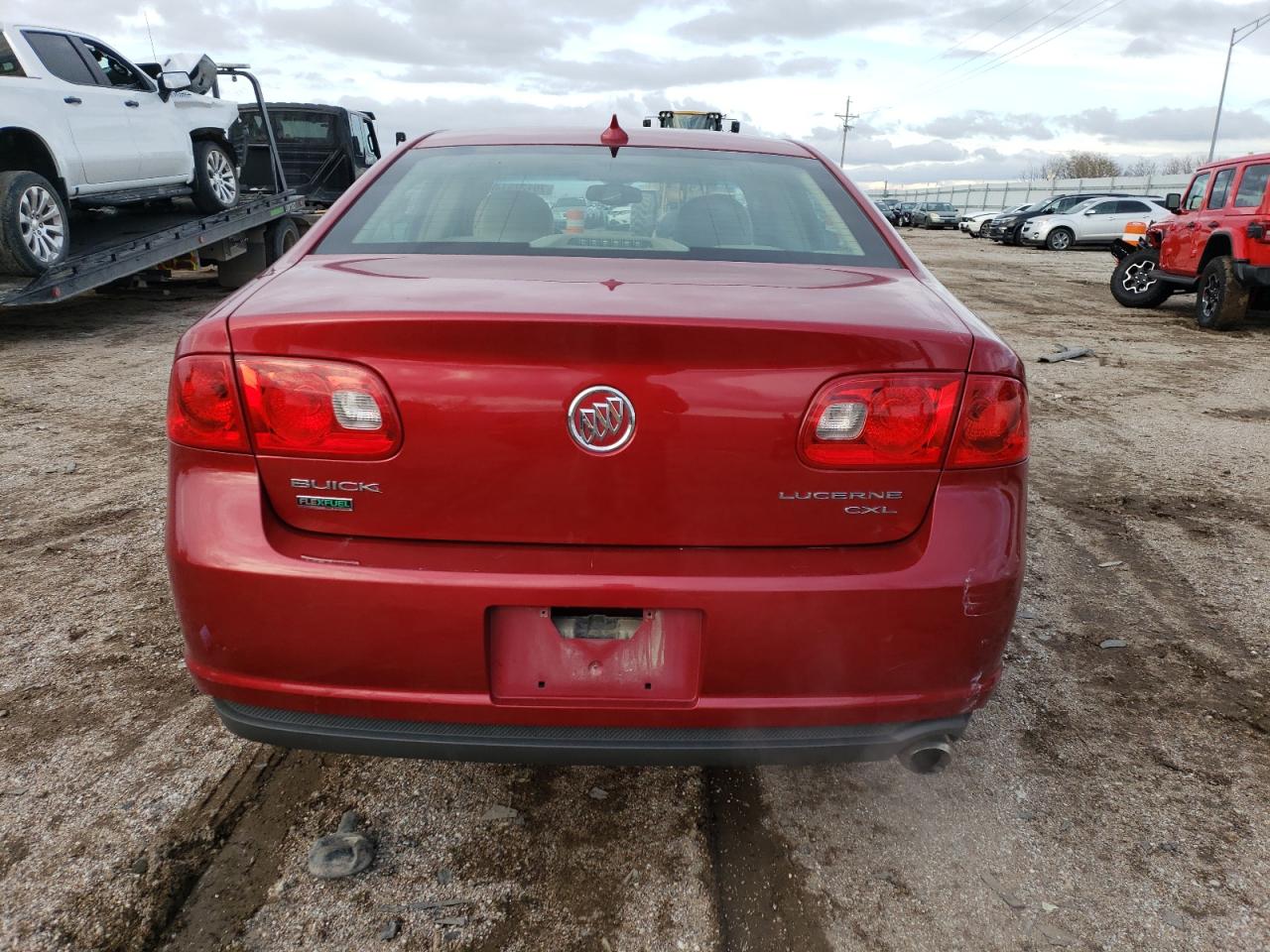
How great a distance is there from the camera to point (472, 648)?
1.73 meters

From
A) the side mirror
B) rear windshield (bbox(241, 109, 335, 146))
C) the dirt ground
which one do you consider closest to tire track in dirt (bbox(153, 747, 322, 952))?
the dirt ground

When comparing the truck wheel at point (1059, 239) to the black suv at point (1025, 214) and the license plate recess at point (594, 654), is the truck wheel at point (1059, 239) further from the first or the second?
the license plate recess at point (594, 654)

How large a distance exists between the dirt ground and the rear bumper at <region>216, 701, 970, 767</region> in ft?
1.25

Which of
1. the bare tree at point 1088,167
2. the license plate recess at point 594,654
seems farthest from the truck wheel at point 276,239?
the bare tree at point 1088,167

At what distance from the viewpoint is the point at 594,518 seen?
1.71 m

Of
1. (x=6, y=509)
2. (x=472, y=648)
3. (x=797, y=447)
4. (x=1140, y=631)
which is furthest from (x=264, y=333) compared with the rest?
(x=6, y=509)

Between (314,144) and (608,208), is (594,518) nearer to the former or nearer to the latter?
(608,208)

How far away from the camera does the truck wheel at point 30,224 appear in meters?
7.24

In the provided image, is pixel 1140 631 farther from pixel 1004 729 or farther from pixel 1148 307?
pixel 1148 307

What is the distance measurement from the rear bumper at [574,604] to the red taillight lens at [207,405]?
48 mm

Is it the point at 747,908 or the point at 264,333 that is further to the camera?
the point at 747,908

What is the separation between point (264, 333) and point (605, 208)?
1.08 metres

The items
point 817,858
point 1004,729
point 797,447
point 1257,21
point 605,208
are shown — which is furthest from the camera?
point 1257,21

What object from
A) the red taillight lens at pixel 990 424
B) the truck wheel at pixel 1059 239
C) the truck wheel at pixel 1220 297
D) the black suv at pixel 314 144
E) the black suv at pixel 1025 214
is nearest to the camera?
the red taillight lens at pixel 990 424
